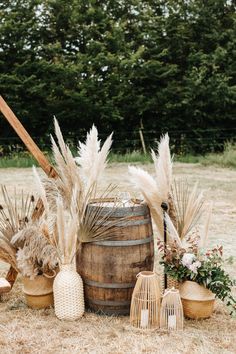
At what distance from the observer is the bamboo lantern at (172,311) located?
9.81 ft

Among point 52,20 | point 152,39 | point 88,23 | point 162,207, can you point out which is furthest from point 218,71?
point 162,207

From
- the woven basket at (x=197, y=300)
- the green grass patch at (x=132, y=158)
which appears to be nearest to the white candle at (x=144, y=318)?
the woven basket at (x=197, y=300)

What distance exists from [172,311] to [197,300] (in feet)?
0.72

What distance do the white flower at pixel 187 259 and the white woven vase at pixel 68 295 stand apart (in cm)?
66

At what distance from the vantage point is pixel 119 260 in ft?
10.4

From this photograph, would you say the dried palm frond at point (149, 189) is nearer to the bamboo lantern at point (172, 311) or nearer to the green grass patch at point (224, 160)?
the bamboo lantern at point (172, 311)

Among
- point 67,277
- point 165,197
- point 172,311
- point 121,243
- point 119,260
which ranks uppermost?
point 165,197

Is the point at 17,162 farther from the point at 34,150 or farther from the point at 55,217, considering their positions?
the point at 55,217

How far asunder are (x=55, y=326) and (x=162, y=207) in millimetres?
964

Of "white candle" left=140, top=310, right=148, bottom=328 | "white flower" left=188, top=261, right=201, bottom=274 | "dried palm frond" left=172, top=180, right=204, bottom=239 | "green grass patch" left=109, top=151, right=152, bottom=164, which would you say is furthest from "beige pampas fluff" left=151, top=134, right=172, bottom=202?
"green grass patch" left=109, top=151, right=152, bottom=164

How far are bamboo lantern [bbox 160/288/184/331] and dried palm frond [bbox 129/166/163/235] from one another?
20.7 inches

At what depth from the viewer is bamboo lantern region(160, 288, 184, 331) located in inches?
118

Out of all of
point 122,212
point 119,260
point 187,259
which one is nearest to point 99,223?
point 122,212

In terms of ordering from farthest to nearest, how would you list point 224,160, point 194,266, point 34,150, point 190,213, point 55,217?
point 224,160, point 34,150, point 55,217, point 190,213, point 194,266
